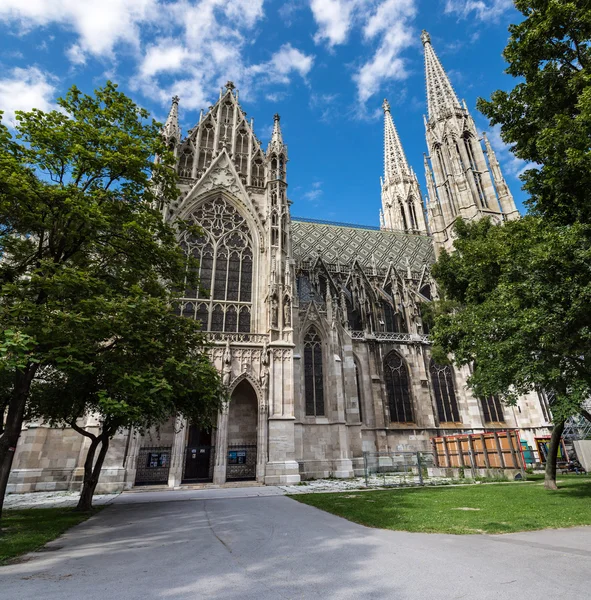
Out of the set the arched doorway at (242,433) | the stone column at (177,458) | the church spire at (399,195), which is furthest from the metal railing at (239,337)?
the church spire at (399,195)

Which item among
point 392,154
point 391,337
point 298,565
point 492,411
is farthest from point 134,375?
point 392,154

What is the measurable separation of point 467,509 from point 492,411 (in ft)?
74.9

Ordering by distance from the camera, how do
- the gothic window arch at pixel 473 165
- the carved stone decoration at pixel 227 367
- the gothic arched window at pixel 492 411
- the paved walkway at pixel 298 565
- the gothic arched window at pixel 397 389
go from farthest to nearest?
the gothic window arch at pixel 473 165 < the gothic arched window at pixel 492 411 < the gothic arched window at pixel 397 389 < the carved stone decoration at pixel 227 367 < the paved walkway at pixel 298 565

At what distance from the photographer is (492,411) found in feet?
92.4

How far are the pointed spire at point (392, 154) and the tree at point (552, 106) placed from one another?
4510cm

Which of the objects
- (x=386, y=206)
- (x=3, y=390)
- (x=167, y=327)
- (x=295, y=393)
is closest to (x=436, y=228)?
(x=386, y=206)

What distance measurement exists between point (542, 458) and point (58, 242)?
28045 mm

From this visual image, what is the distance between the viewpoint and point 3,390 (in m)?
10.5

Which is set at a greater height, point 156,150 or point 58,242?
point 156,150

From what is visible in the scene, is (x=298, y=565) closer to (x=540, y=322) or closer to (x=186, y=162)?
(x=540, y=322)

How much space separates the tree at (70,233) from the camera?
798 centimetres

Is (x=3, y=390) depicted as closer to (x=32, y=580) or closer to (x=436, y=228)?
(x=32, y=580)

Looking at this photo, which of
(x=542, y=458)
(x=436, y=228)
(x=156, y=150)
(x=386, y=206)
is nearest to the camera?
(x=156, y=150)

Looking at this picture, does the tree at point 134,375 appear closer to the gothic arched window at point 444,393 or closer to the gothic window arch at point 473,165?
the gothic arched window at point 444,393
